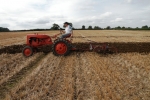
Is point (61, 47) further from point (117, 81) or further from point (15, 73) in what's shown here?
point (117, 81)

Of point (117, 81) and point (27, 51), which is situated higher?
point (27, 51)

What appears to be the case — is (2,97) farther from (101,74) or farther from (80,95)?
(101,74)

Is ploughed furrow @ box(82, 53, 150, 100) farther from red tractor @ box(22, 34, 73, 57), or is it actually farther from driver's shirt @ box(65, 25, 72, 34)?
driver's shirt @ box(65, 25, 72, 34)

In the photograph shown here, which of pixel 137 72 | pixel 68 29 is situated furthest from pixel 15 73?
pixel 137 72

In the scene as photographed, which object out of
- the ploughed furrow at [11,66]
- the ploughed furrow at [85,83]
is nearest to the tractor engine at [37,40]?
the ploughed furrow at [11,66]

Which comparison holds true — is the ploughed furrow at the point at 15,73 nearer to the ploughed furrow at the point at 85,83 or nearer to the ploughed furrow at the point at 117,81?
the ploughed furrow at the point at 85,83

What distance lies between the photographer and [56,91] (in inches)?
231

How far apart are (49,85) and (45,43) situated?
5.50 meters

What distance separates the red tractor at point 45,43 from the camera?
10.7 metres

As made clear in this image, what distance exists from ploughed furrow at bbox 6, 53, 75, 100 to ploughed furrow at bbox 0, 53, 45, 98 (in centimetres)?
61

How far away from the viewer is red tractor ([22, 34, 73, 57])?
10.7 metres

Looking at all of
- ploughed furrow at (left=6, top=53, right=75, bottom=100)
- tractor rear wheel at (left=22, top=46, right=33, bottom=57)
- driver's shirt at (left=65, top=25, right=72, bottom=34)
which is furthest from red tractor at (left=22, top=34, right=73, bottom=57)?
ploughed furrow at (left=6, top=53, right=75, bottom=100)

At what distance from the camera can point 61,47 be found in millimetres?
10727

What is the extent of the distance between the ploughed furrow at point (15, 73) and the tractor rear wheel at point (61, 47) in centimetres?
125
